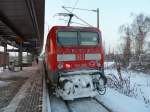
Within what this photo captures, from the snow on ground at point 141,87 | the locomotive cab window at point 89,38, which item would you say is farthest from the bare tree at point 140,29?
the locomotive cab window at point 89,38

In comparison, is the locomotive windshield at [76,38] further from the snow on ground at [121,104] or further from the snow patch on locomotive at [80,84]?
the snow on ground at [121,104]

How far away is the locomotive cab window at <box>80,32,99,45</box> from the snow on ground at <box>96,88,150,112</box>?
2317 millimetres

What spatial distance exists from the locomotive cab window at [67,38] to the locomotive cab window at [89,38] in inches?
12.0

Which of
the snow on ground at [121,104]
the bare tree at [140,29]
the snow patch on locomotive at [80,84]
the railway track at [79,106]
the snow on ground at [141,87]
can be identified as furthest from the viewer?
the bare tree at [140,29]

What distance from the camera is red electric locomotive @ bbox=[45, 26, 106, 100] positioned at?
8191 millimetres

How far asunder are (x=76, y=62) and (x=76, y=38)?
1.01 meters

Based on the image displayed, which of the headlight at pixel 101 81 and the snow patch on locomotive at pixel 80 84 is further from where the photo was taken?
the headlight at pixel 101 81

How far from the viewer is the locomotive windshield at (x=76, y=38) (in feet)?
28.3

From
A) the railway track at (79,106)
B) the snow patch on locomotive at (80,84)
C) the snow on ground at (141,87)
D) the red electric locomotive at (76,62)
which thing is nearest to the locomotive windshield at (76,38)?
the red electric locomotive at (76,62)

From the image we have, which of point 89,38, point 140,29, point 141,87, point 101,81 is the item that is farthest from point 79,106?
point 140,29

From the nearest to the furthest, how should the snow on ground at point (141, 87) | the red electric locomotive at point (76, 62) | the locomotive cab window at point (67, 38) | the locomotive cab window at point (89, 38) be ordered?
the red electric locomotive at point (76, 62) → the locomotive cab window at point (67, 38) → the locomotive cab window at point (89, 38) → the snow on ground at point (141, 87)

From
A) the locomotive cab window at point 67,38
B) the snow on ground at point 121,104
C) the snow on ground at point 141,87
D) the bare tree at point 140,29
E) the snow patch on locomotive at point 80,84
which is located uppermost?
the bare tree at point 140,29

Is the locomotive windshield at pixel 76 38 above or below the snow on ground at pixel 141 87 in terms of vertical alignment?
above

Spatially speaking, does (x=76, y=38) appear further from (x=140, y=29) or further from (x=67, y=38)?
(x=140, y=29)
